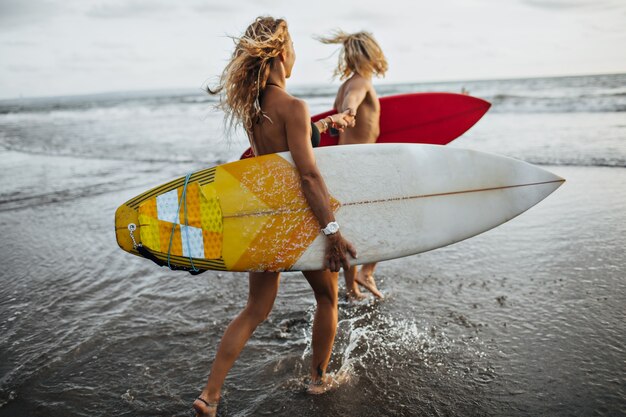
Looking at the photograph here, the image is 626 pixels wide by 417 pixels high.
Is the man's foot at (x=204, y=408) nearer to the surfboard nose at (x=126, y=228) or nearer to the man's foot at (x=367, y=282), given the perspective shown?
the surfboard nose at (x=126, y=228)


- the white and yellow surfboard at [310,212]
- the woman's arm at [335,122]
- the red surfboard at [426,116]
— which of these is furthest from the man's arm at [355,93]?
the red surfboard at [426,116]

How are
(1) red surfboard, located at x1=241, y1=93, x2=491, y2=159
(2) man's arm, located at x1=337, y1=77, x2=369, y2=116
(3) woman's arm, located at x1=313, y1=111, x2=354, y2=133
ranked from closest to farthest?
(3) woman's arm, located at x1=313, y1=111, x2=354, y2=133, (2) man's arm, located at x1=337, y1=77, x2=369, y2=116, (1) red surfboard, located at x1=241, y1=93, x2=491, y2=159

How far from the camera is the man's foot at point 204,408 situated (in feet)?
7.54

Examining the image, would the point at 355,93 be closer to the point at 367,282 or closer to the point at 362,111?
the point at 362,111

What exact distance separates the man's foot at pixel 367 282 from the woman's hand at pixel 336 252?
1363 millimetres

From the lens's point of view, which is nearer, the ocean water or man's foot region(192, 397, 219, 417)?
man's foot region(192, 397, 219, 417)

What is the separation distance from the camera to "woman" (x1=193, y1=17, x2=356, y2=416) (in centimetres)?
217

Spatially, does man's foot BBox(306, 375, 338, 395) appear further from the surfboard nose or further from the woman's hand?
the surfboard nose

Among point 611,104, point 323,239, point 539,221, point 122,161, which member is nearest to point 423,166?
point 323,239

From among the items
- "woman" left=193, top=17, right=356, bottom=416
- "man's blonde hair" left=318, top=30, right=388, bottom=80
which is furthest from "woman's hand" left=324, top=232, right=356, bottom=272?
"man's blonde hair" left=318, top=30, right=388, bottom=80

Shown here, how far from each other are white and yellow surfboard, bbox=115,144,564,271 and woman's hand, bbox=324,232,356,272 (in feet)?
0.16

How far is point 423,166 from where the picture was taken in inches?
114

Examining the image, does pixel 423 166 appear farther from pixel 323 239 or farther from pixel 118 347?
pixel 118 347

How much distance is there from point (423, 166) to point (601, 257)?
7.35 ft
